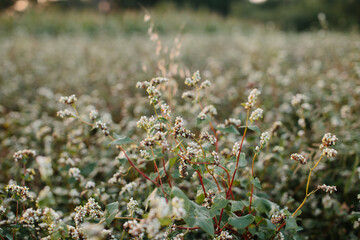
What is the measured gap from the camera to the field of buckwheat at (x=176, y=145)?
1.12 m

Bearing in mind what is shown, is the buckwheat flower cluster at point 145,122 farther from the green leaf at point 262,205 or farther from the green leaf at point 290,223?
the green leaf at point 290,223

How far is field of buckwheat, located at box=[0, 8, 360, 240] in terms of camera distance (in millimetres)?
1123

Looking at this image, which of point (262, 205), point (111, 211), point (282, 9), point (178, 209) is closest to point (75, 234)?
point (111, 211)

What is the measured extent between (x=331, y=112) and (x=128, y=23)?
29.0 ft

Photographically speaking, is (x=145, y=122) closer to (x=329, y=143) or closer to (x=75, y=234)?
(x=75, y=234)

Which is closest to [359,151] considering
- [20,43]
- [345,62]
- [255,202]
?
[255,202]

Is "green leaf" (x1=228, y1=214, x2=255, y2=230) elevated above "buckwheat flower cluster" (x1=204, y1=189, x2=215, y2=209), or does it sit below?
below

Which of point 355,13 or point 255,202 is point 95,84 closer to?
point 255,202

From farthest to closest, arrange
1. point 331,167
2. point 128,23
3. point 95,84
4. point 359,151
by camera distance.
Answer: point 128,23
point 95,84
point 331,167
point 359,151

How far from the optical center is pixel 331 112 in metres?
2.36

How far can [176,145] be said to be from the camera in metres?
1.13

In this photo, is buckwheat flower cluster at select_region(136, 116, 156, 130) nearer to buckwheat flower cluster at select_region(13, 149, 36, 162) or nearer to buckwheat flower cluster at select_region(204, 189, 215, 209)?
buckwheat flower cluster at select_region(204, 189, 215, 209)

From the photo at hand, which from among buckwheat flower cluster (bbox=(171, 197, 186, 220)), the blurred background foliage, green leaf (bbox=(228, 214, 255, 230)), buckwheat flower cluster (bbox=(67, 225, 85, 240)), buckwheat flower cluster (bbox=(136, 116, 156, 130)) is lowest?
buckwheat flower cluster (bbox=(67, 225, 85, 240))

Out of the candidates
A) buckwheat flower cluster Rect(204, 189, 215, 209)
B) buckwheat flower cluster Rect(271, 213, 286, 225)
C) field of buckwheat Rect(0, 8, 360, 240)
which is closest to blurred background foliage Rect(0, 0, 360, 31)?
field of buckwheat Rect(0, 8, 360, 240)
